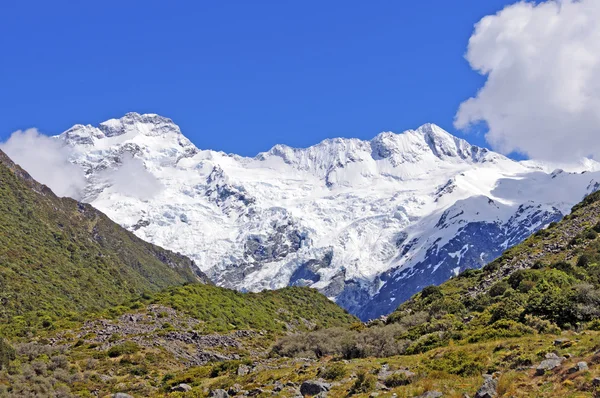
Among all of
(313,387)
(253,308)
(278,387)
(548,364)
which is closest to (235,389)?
(278,387)

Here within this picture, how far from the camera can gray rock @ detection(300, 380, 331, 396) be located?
31.0m

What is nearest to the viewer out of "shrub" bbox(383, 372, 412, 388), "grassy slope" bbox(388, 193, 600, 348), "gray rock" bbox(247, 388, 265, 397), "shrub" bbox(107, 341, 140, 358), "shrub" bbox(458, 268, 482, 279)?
"shrub" bbox(383, 372, 412, 388)

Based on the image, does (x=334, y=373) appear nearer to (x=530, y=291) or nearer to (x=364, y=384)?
(x=364, y=384)

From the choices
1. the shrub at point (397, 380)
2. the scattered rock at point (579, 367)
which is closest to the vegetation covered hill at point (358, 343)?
the shrub at point (397, 380)

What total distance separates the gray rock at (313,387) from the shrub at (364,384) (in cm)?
175

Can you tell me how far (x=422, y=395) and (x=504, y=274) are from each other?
41.1 meters

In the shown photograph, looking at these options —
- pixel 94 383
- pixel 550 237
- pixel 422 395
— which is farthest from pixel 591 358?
pixel 550 237

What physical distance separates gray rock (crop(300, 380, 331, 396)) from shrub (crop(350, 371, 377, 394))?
68.7 inches

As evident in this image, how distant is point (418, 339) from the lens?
42.7 m

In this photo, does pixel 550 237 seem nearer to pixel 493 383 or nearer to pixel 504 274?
pixel 504 274

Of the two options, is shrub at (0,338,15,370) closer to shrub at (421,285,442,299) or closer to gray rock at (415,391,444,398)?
gray rock at (415,391,444,398)

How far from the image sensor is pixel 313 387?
31.4m

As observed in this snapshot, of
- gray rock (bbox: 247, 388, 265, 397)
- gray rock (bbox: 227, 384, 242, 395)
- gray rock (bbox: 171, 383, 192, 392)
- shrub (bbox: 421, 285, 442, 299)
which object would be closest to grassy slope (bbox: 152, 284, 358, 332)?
shrub (bbox: 421, 285, 442, 299)

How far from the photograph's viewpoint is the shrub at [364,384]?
28.8 m
